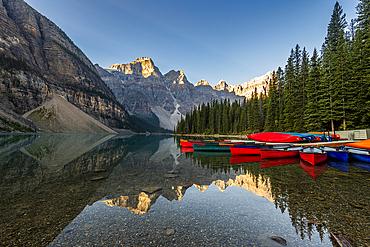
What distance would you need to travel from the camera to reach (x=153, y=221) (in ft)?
18.5

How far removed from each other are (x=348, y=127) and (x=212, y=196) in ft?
127

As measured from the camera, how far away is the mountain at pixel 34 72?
354ft

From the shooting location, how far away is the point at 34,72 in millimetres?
130125

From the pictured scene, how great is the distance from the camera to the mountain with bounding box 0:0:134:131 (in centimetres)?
10788

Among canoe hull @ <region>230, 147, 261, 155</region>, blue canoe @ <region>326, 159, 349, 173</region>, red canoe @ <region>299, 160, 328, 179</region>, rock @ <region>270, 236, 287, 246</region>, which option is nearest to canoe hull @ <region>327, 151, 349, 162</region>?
blue canoe @ <region>326, 159, 349, 173</region>

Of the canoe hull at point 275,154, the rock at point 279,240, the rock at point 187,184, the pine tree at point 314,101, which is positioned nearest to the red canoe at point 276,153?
the canoe hull at point 275,154

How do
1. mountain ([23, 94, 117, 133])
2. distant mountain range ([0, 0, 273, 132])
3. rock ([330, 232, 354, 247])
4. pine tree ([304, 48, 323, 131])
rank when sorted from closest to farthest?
rock ([330, 232, 354, 247]), pine tree ([304, 48, 323, 131]), distant mountain range ([0, 0, 273, 132]), mountain ([23, 94, 117, 133])

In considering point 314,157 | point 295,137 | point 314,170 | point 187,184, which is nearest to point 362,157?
point 314,157

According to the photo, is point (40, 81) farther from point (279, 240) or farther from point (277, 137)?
point (279, 240)

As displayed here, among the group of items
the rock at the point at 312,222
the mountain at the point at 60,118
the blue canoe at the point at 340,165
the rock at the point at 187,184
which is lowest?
the rock at the point at 187,184

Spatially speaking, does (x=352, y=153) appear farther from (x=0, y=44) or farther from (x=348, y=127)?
(x=0, y=44)

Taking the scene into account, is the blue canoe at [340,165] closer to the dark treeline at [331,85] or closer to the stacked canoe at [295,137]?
the stacked canoe at [295,137]

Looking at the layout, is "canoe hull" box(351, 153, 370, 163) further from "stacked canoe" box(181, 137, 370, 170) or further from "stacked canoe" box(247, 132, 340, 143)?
"stacked canoe" box(247, 132, 340, 143)

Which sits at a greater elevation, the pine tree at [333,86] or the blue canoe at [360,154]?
the pine tree at [333,86]
